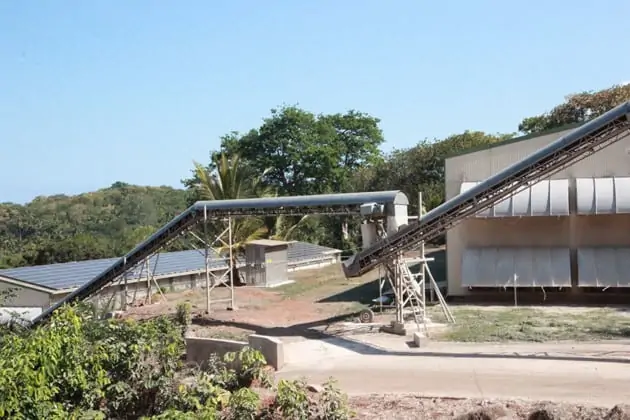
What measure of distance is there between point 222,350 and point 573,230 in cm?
1801

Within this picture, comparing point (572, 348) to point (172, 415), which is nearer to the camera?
point (172, 415)

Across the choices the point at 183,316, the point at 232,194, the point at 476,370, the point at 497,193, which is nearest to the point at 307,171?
the point at 232,194

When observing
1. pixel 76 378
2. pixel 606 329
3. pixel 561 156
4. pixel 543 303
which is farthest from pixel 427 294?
pixel 76 378

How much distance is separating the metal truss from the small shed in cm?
1321

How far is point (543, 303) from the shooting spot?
2861cm

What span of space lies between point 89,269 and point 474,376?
25631 millimetres

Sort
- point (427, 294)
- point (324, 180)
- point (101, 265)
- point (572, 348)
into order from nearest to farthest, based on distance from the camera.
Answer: point (572, 348), point (427, 294), point (101, 265), point (324, 180)

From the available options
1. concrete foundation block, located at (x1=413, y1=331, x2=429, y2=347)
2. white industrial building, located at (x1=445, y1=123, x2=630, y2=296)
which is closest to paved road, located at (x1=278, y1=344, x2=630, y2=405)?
concrete foundation block, located at (x1=413, y1=331, x2=429, y2=347)

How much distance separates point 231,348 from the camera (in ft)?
64.2

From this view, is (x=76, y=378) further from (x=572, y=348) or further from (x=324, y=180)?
(x=324, y=180)

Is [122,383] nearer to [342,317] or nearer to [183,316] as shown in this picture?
[183,316]

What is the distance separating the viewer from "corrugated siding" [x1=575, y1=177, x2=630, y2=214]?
27.4 m

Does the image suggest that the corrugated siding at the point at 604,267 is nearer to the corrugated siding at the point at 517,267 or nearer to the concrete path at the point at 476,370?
the corrugated siding at the point at 517,267

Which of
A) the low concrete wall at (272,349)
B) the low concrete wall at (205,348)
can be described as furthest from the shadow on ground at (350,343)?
the low concrete wall at (205,348)
